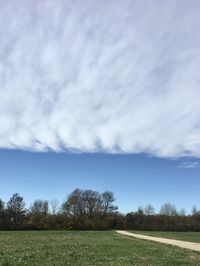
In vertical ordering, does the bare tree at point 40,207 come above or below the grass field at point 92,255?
above

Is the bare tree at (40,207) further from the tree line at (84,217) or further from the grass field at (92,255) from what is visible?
the grass field at (92,255)

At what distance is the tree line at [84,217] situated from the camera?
430 ft

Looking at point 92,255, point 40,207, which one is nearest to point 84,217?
point 40,207

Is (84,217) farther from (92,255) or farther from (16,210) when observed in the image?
(92,255)

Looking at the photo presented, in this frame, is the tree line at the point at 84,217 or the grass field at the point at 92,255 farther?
the tree line at the point at 84,217

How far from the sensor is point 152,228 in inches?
5408

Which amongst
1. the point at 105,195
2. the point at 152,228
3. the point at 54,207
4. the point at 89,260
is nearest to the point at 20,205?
the point at 54,207

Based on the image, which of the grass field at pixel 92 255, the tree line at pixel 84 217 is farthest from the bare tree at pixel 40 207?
the grass field at pixel 92 255

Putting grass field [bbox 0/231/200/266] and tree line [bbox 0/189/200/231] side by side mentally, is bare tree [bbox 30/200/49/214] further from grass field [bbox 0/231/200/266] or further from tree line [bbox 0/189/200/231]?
grass field [bbox 0/231/200/266]

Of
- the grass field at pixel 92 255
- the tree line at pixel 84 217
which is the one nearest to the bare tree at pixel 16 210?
the tree line at pixel 84 217

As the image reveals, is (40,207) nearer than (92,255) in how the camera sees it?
No

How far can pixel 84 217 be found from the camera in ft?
461

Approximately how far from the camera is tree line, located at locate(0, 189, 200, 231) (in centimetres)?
13100

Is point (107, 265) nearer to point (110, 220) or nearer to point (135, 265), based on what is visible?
point (135, 265)
